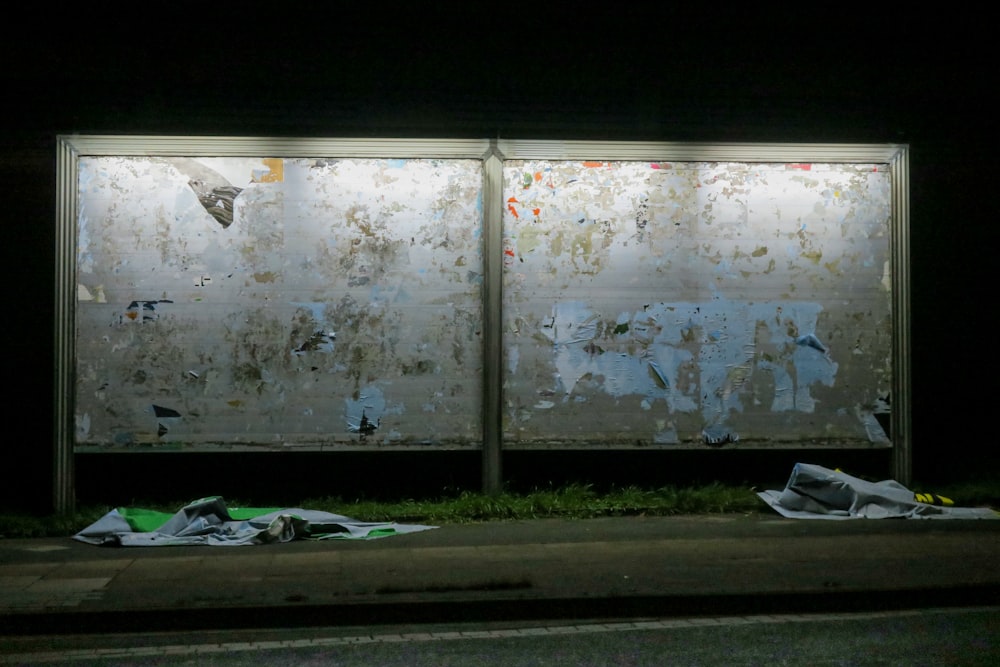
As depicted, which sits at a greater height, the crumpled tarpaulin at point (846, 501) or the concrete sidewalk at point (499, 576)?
the crumpled tarpaulin at point (846, 501)

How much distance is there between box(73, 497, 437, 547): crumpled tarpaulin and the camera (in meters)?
8.80

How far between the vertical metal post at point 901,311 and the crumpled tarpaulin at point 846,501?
1.75 ft

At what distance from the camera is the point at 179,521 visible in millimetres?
9016

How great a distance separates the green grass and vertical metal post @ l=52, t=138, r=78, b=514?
33 cm

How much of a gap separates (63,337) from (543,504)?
4.70 metres

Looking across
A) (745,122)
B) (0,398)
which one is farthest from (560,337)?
(0,398)

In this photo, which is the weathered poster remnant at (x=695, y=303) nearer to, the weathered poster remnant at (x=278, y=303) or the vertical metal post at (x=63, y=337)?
the weathered poster remnant at (x=278, y=303)

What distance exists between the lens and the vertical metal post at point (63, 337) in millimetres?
9617

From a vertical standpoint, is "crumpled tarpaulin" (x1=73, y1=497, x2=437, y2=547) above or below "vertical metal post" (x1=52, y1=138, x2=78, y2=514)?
below

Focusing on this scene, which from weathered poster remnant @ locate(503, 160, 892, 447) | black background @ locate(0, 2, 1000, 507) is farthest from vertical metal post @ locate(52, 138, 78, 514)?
weathered poster remnant @ locate(503, 160, 892, 447)

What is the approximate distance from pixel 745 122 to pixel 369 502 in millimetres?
5206

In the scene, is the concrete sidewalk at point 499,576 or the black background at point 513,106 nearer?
the concrete sidewalk at point 499,576

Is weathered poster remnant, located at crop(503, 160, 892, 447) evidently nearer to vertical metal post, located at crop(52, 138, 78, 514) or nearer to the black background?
the black background

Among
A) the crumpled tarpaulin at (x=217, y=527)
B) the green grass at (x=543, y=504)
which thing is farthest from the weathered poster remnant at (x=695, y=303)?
the crumpled tarpaulin at (x=217, y=527)
